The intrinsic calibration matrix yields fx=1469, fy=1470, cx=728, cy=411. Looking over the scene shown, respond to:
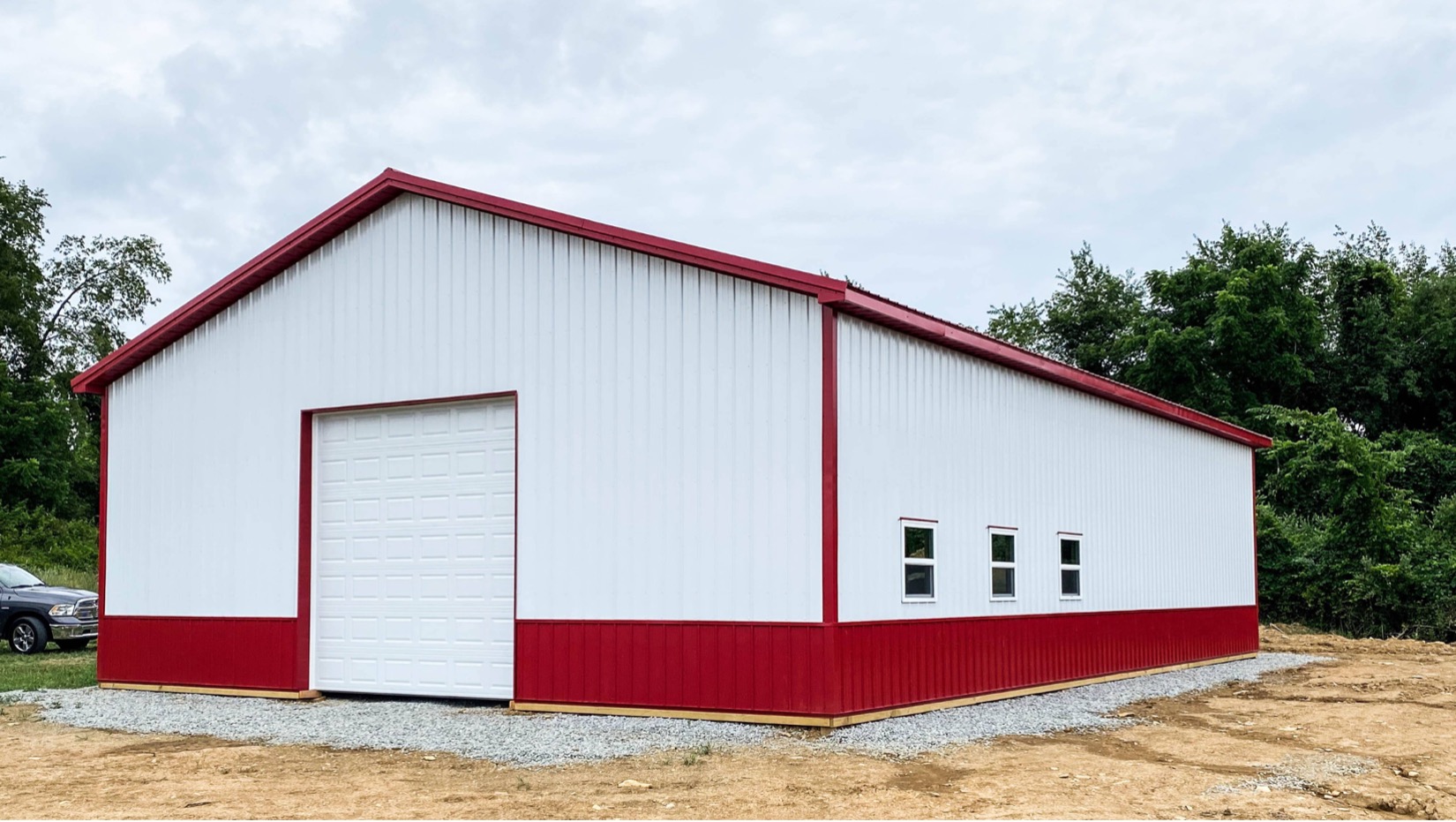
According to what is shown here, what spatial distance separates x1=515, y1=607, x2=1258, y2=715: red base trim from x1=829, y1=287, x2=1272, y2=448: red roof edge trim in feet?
9.81

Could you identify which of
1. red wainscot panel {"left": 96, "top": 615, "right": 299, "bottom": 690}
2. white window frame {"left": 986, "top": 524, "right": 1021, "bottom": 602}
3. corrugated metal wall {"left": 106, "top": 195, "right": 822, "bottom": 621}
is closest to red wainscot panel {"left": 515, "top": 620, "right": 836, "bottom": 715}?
corrugated metal wall {"left": 106, "top": 195, "right": 822, "bottom": 621}

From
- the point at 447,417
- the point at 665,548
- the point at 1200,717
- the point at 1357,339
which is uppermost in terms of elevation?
the point at 1357,339

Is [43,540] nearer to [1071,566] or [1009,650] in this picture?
[1071,566]

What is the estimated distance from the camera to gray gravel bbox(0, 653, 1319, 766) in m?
12.5

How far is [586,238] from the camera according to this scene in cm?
1519

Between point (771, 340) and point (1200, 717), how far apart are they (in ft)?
19.7

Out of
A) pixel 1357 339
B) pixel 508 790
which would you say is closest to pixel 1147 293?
pixel 1357 339

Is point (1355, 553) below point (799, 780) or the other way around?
the other way around

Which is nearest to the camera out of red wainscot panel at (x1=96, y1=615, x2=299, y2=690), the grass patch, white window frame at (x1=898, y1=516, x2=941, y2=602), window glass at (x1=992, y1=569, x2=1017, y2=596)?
white window frame at (x1=898, y1=516, x2=941, y2=602)

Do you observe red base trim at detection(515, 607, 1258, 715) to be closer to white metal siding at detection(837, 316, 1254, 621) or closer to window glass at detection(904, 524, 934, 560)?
white metal siding at detection(837, 316, 1254, 621)

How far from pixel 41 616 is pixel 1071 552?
1691 centimetres

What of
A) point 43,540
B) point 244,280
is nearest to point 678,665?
point 244,280

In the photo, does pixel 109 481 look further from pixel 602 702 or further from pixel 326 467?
pixel 602 702

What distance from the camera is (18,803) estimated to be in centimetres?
1013
